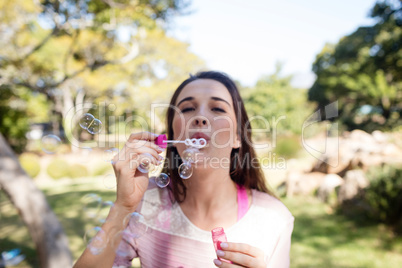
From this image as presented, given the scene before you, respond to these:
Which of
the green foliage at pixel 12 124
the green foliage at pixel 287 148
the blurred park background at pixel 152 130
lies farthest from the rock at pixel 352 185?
the green foliage at pixel 12 124

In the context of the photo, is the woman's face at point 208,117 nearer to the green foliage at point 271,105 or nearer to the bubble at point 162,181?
the bubble at point 162,181

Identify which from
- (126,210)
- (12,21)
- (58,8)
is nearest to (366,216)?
(126,210)

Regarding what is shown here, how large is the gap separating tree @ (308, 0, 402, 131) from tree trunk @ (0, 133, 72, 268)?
10479mm

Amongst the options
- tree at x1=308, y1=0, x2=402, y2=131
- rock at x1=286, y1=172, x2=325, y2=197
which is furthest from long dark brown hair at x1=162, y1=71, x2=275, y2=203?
tree at x1=308, y1=0, x2=402, y2=131

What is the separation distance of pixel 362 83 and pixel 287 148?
11.5m

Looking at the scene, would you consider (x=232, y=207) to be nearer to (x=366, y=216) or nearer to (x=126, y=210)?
Answer: (x=126, y=210)

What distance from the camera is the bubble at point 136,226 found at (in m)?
1.19

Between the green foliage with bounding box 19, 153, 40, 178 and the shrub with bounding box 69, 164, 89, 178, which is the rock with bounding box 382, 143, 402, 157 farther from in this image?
the green foliage with bounding box 19, 153, 40, 178

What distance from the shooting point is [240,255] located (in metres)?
0.87

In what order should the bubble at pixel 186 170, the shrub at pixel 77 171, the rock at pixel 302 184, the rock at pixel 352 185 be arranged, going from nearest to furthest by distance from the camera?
the bubble at pixel 186 170 < the rock at pixel 352 185 < the rock at pixel 302 184 < the shrub at pixel 77 171

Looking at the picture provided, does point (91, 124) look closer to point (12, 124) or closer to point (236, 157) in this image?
point (236, 157)

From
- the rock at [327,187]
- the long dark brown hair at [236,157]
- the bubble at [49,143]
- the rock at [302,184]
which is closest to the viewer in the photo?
the long dark brown hair at [236,157]

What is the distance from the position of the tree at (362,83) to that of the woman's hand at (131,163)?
10376mm

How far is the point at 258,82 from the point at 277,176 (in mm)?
3307
